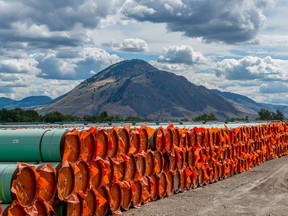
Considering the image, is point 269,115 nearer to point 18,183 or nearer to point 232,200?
point 232,200

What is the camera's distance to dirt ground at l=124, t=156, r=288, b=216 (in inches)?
641

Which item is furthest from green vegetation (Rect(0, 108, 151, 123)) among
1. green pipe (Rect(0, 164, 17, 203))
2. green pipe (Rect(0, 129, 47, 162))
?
green pipe (Rect(0, 164, 17, 203))

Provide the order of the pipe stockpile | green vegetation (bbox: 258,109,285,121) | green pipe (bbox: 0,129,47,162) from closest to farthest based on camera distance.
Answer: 1. the pipe stockpile
2. green pipe (bbox: 0,129,47,162)
3. green vegetation (bbox: 258,109,285,121)

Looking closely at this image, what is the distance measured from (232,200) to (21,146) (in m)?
9.25

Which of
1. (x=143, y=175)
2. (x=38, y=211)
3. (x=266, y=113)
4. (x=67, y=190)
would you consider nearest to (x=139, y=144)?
(x=143, y=175)

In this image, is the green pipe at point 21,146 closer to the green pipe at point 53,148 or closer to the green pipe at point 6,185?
the green pipe at point 53,148

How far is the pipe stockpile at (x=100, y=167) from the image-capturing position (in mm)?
11534

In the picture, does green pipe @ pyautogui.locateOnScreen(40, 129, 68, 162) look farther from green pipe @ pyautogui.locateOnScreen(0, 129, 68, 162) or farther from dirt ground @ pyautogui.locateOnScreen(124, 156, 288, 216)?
dirt ground @ pyautogui.locateOnScreen(124, 156, 288, 216)

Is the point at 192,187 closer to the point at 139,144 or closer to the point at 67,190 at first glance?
the point at 139,144

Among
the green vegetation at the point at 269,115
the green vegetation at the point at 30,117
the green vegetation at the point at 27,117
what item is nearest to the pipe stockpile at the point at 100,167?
the green vegetation at the point at 30,117

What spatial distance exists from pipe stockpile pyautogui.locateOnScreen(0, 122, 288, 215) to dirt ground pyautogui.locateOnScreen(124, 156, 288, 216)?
2.05 ft

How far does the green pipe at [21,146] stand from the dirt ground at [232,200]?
4394 mm

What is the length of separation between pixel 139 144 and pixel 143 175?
1277 mm

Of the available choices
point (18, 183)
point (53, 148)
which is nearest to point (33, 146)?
point (53, 148)
